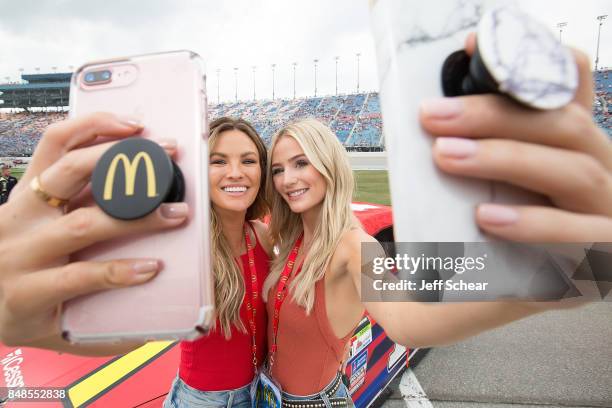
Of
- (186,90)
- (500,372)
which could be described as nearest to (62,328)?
(186,90)

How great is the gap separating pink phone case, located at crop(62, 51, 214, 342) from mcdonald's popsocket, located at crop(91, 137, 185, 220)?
6cm

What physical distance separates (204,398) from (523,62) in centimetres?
166

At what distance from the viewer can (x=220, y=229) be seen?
1.63m

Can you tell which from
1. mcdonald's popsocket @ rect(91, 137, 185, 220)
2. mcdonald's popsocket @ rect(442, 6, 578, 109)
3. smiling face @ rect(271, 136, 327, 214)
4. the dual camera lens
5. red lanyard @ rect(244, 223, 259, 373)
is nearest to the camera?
mcdonald's popsocket @ rect(442, 6, 578, 109)

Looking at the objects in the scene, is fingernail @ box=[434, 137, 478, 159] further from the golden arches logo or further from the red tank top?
the red tank top

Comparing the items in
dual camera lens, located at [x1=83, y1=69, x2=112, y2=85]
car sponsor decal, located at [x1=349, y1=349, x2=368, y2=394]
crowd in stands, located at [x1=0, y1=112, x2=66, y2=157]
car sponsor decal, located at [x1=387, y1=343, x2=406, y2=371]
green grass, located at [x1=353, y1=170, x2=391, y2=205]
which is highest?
crowd in stands, located at [x1=0, y1=112, x2=66, y2=157]

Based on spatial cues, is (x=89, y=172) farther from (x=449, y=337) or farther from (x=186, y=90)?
(x=449, y=337)

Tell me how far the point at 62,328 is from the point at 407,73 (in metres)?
0.83

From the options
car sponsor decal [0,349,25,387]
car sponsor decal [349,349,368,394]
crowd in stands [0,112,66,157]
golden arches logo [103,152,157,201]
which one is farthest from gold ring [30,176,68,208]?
crowd in stands [0,112,66,157]

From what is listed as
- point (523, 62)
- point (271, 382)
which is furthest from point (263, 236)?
point (523, 62)

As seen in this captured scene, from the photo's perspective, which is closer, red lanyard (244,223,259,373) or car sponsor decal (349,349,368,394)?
red lanyard (244,223,259,373)

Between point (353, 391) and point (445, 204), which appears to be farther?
point (353, 391)

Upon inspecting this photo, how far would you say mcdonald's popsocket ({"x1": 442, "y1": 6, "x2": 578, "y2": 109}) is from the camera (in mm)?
414

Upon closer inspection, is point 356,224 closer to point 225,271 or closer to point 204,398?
point 225,271
